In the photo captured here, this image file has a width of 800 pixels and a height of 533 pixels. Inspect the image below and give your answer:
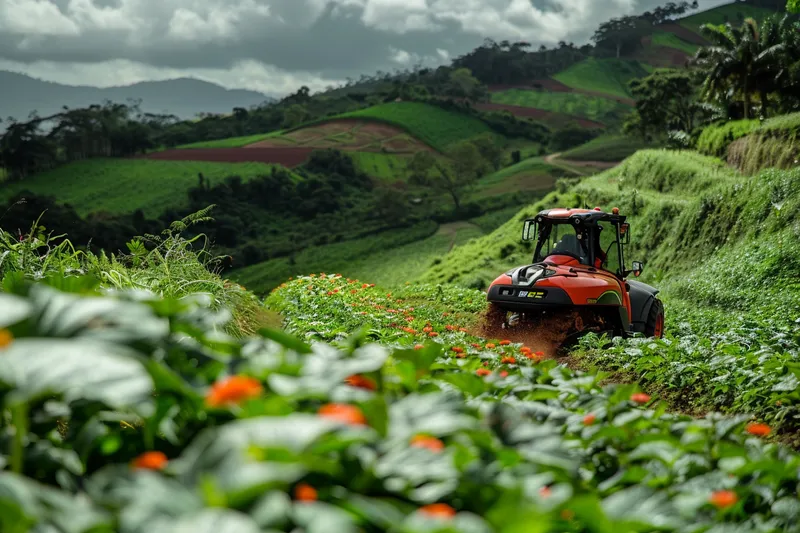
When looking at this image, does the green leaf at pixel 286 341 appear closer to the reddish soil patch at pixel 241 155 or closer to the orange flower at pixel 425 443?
the orange flower at pixel 425 443

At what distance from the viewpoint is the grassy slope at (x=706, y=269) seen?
6.31 meters

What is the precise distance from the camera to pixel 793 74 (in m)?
34.0

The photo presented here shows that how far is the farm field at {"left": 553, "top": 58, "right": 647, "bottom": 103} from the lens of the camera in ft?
380

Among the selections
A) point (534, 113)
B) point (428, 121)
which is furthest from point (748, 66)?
point (534, 113)

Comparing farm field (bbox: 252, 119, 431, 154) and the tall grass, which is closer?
the tall grass

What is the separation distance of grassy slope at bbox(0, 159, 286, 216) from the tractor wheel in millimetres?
61177

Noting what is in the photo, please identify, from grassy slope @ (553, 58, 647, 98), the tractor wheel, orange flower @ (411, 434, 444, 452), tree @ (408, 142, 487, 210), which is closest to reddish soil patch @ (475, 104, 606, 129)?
grassy slope @ (553, 58, 647, 98)

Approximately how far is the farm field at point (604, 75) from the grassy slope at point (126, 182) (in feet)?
196

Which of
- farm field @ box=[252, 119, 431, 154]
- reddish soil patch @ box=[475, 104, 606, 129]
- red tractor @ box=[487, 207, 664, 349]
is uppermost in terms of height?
reddish soil patch @ box=[475, 104, 606, 129]

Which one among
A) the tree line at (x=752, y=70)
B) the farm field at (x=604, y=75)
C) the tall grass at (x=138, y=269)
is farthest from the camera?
the farm field at (x=604, y=75)

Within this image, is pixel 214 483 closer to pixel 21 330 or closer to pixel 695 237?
pixel 21 330

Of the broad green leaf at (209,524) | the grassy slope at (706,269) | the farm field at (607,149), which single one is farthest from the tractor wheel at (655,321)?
the farm field at (607,149)

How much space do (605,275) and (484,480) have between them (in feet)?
29.4

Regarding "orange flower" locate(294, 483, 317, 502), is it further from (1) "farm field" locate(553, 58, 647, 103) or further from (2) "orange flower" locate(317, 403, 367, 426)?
(1) "farm field" locate(553, 58, 647, 103)
